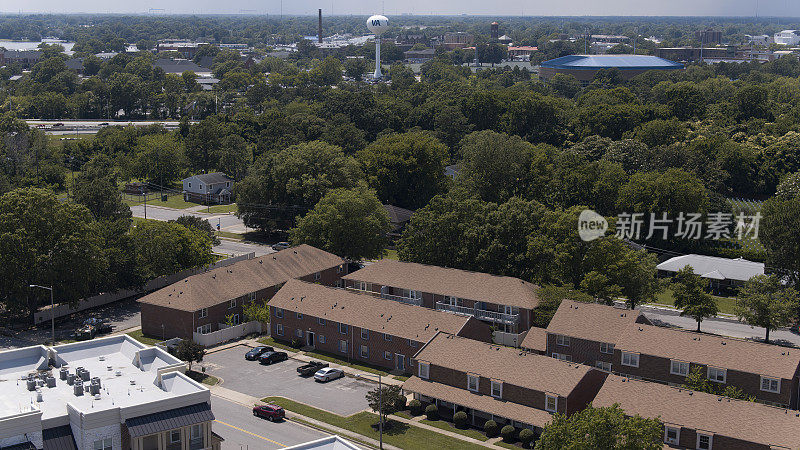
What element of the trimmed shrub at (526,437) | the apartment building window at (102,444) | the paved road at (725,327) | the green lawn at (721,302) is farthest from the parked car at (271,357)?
the green lawn at (721,302)

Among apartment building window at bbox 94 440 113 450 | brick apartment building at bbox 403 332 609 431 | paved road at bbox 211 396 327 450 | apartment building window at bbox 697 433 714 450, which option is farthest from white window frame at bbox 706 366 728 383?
apartment building window at bbox 94 440 113 450

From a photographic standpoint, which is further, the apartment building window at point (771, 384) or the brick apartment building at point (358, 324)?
the brick apartment building at point (358, 324)

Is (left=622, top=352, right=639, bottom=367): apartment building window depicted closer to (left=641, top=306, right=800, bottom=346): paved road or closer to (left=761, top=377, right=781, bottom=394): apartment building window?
(left=761, top=377, right=781, bottom=394): apartment building window

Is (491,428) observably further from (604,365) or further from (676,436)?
(604,365)

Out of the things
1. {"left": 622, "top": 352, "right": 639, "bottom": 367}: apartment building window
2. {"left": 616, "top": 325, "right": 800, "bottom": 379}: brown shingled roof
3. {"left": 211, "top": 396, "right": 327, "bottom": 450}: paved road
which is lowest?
{"left": 211, "top": 396, "right": 327, "bottom": 450}: paved road

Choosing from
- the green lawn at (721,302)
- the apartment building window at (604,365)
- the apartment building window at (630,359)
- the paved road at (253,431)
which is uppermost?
the apartment building window at (630,359)

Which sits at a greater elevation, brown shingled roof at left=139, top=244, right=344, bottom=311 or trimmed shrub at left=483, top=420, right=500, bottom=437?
brown shingled roof at left=139, top=244, right=344, bottom=311

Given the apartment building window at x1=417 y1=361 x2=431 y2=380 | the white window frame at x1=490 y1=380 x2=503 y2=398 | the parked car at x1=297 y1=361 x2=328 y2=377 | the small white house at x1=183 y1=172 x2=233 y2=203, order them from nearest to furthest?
the white window frame at x1=490 y1=380 x2=503 y2=398 → the apartment building window at x1=417 y1=361 x2=431 y2=380 → the parked car at x1=297 y1=361 x2=328 y2=377 → the small white house at x1=183 y1=172 x2=233 y2=203

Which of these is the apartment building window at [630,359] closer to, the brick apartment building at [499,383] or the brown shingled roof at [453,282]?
the brick apartment building at [499,383]
